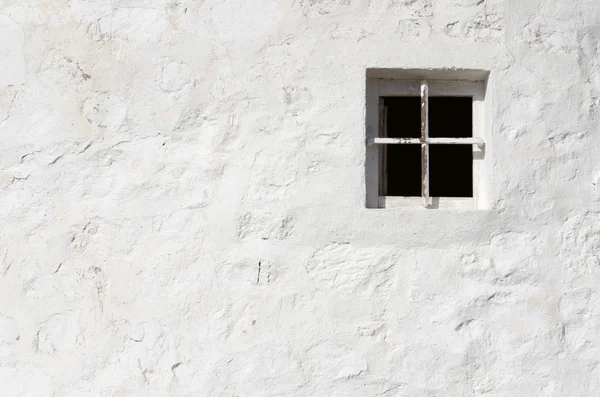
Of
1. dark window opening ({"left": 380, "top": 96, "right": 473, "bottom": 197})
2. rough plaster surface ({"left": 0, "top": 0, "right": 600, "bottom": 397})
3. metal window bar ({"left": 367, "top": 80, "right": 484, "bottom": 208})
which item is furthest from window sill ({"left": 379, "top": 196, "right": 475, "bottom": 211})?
dark window opening ({"left": 380, "top": 96, "right": 473, "bottom": 197})

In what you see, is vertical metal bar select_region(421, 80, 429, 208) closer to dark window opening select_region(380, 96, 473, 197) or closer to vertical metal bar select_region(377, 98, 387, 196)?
vertical metal bar select_region(377, 98, 387, 196)

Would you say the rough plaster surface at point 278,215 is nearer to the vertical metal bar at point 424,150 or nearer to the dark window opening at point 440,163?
the vertical metal bar at point 424,150

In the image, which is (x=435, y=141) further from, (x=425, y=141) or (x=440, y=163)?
(x=440, y=163)

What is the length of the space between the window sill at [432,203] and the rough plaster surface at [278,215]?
162 mm

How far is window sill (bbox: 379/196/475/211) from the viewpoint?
2979 mm

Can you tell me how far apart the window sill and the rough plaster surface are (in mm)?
162

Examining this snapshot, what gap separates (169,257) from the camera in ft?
9.25

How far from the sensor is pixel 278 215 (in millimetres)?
2816

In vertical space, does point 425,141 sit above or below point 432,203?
above

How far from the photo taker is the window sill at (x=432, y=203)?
2.98 m

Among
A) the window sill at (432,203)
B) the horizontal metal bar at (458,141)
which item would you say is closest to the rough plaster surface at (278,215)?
the horizontal metal bar at (458,141)

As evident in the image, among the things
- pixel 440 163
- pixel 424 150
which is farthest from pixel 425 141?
pixel 440 163

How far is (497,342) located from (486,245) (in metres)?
0.36

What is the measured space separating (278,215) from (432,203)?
0.63 m
